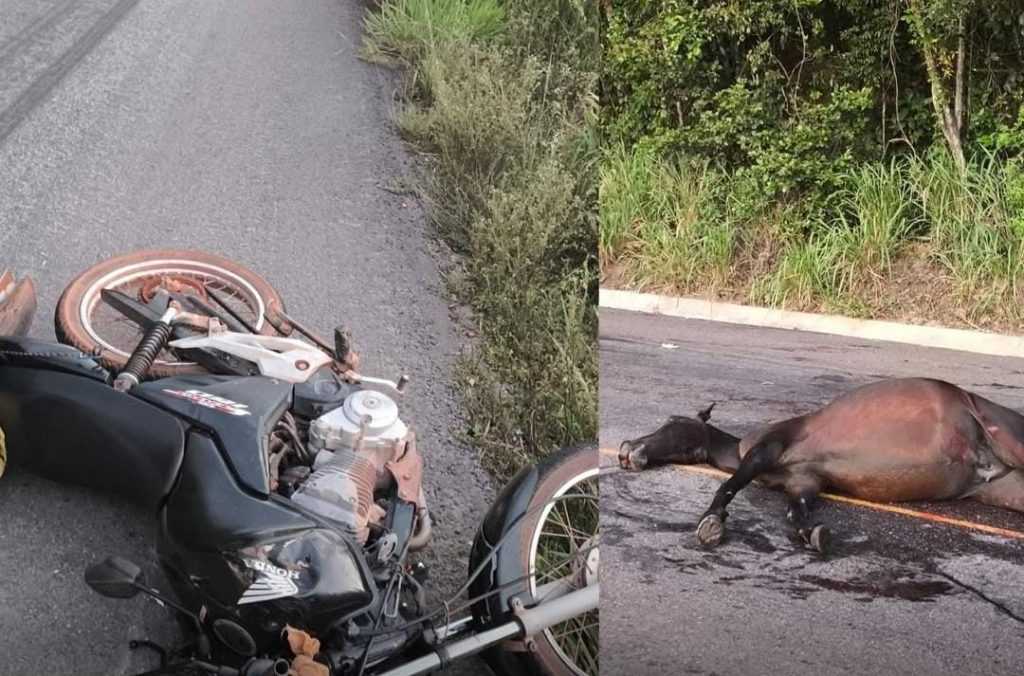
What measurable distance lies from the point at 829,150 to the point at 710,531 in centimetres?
45

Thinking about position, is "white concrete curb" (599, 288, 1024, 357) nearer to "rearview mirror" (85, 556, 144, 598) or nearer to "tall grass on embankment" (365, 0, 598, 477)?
"tall grass on embankment" (365, 0, 598, 477)

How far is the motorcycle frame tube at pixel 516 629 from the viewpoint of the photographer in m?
1.00

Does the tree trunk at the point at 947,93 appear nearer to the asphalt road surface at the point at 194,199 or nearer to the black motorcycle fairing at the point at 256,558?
the asphalt road surface at the point at 194,199

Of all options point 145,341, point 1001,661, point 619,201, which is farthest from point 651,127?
point 1001,661

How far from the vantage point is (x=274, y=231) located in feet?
3.74

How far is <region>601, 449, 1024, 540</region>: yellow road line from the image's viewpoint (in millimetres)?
1132

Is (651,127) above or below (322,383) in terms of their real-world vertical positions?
above

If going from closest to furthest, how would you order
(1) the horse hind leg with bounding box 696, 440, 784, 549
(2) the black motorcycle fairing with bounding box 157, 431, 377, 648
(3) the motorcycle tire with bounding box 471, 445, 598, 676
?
(2) the black motorcycle fairing with bounding box 157, 431, 377, 648, (3) the motorcycle tire with bounding box 471, 445, 598, 676, (1) the horse hind leg with bounding box 696, 440, 784, 549

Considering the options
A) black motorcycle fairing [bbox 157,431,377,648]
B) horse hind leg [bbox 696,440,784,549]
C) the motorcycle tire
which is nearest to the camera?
black motorcycle fairing [bbox 157,431,377,648]

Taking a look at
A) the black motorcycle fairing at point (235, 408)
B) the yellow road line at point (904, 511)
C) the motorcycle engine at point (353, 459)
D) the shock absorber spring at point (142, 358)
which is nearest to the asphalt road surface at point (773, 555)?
the yellow road line at point (904, 511)

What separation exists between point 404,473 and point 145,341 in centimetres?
27

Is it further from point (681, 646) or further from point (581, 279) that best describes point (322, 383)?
point (681, 646)

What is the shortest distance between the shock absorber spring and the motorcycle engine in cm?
16

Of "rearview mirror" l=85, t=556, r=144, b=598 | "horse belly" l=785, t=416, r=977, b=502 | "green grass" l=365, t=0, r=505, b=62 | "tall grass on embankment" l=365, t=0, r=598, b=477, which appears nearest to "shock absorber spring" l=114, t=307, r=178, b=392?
"rearview mirror" l=85, t=556, r=144, b=598
